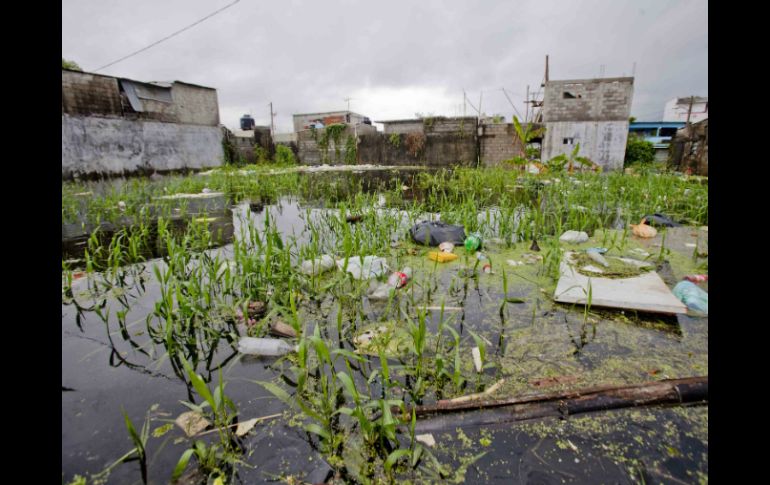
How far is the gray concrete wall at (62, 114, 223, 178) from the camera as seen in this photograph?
1091cm

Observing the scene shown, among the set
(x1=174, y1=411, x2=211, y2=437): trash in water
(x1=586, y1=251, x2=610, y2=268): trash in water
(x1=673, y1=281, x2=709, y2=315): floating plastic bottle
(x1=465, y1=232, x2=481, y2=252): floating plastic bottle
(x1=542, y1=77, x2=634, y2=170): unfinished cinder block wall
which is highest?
(x1=542, y1=77, x2=634, y2=170): unfinished cinder block wall

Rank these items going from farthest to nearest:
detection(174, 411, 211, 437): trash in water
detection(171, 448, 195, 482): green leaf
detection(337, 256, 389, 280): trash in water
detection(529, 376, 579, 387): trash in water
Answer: detection(337, 256, 389, 280): trash in water → detection(529, 376, 579, 387): trash in water → detection(174, 411, 211, 437): trash in water → detection(171, 448, 195, 482): green leaf

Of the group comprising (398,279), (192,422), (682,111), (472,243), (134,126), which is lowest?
(192,422)

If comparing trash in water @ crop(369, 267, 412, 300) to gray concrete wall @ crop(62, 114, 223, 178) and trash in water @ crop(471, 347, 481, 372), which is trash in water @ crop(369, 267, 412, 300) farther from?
gray concrete wall @ crop(62, 114, 223, 178)

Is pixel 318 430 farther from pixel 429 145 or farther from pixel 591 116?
pixel 429 145

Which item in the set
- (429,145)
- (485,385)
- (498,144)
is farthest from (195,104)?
(485,385)

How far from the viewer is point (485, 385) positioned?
1.40 metres

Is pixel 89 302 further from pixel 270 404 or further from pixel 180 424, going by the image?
pixel 270 404

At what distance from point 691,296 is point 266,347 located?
2298 millimetres

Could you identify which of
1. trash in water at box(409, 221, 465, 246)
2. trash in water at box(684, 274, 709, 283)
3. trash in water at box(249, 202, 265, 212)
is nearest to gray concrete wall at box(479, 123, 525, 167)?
trash in water at box(249, 202, 265, 212)

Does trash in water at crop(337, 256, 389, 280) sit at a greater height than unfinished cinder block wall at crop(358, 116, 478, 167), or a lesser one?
lesser

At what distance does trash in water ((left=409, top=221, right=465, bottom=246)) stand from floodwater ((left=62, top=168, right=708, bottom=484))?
75cm
